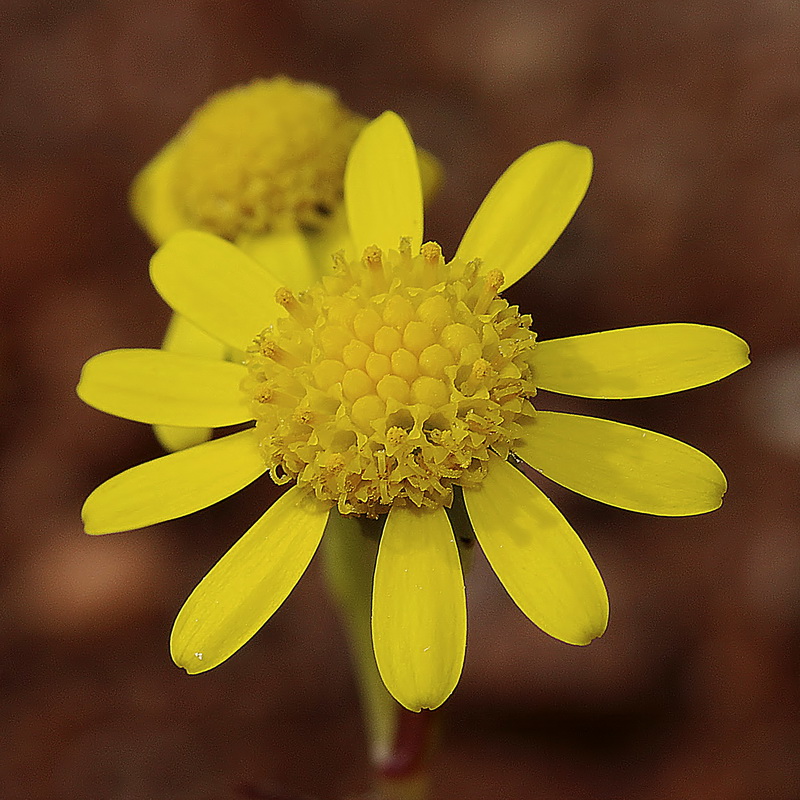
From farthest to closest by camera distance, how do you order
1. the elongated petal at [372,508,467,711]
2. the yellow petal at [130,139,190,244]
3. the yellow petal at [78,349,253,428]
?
the yellow petal at [130,139,190,244], the yellow petal at [78,349,253,428], the elongated petal at [372,508,467,711]

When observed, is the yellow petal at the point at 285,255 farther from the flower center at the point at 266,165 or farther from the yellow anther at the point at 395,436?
the yellow anther at the point at 395,436

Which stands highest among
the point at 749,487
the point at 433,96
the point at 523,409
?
the point at 433,96

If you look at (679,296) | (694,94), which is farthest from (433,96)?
(679,296)

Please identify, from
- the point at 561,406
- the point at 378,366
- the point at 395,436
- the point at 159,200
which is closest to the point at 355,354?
the point at 378,366

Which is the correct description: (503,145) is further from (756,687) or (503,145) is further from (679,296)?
(756,687)

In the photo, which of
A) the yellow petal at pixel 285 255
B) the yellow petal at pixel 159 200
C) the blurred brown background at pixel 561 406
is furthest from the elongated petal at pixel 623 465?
the blurred brown background at pixel 561 406

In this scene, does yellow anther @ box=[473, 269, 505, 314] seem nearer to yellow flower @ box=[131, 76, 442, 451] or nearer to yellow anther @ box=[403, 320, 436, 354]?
yellow anther @ box=[403, 320, 436, 354]

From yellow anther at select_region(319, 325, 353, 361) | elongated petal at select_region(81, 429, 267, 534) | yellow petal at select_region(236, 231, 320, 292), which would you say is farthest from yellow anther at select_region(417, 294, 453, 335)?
yellow petal at select_region(236, 231, 320, 292)
